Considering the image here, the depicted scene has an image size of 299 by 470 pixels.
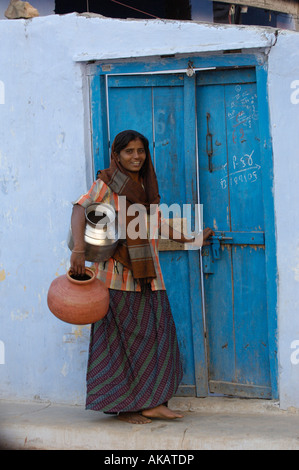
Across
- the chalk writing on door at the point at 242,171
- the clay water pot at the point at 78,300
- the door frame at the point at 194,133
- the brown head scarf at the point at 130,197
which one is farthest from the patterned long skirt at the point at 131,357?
the chalk writing on door at the point at 242,171

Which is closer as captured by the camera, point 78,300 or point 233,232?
point 78,300

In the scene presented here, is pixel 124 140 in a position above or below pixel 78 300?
above

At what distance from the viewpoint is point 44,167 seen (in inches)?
174

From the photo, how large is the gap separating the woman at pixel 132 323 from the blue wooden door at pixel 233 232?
544mm

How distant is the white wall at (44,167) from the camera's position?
4.24 meters

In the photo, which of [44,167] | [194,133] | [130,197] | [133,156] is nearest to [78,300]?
[130,197]

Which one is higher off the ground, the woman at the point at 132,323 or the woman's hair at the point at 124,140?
the woman's hair at the point at 124,140

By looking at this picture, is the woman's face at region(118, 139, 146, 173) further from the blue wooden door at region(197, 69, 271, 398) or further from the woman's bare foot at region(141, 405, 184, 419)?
the woman's bare foot at region(141, 405, 184, 419)

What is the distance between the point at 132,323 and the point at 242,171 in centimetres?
118

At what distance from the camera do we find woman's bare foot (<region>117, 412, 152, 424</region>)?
3834 mm

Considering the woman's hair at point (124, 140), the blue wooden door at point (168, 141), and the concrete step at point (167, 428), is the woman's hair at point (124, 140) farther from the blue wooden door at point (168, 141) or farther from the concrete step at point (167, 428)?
the concrete step at point (167, 428)

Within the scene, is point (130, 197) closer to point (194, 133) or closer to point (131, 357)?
point (194, 133)

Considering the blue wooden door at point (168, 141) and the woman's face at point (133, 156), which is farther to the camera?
the blue wooden door at point (168, 141)
